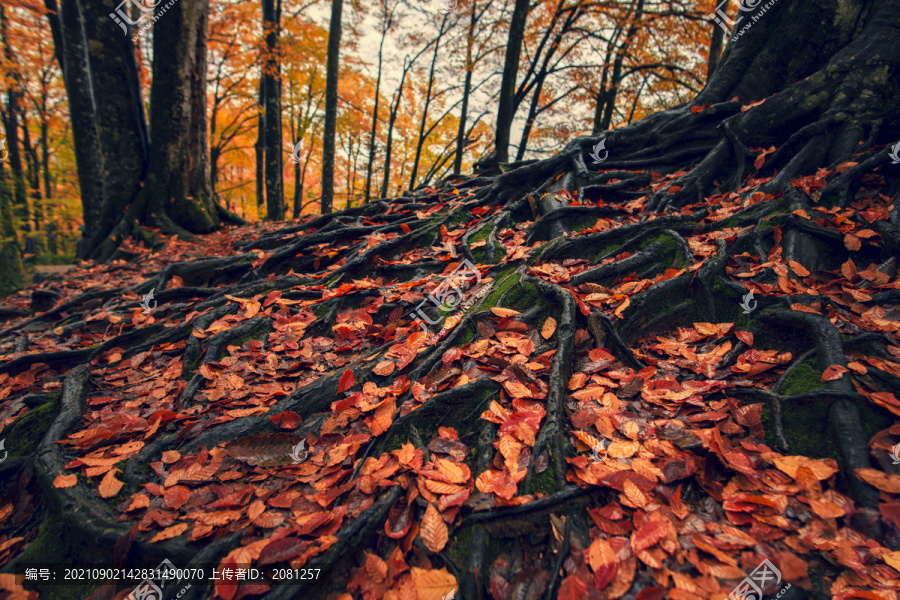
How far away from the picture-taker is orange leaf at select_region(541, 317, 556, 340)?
237 cm

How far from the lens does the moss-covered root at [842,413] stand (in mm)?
1354

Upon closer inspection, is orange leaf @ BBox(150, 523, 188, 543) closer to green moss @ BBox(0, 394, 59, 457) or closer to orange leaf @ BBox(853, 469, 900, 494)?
green moss @ BBox(0, 394, 59, 457)

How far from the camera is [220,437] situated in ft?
6.82

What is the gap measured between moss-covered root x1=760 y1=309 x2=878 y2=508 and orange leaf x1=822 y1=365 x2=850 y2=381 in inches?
0.7

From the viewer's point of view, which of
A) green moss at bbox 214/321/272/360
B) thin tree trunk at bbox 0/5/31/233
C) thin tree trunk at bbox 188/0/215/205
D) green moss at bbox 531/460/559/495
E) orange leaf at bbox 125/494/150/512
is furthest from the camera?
thin tree trunk at bbox 0/5/31/233

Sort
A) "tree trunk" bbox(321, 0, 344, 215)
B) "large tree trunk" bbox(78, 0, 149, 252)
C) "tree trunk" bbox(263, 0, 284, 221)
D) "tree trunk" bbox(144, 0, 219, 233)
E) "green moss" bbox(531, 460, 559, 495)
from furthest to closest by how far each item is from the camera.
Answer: "tree trunk" bbox(263, 0, 284, 221), "tree trunk" bbox(321, 0, 344, 215), "tree trunk" bbox(144, 0, 219, 233), "large tree trunk" bbox(78, 0, 149, 252), "green moss" bbox(531, 460, 559, 495)

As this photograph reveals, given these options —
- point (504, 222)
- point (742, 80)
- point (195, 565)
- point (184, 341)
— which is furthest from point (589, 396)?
point (742, 80)

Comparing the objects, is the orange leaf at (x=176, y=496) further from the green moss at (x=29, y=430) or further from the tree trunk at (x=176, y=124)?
the tree trunk at (x=176, y=124)

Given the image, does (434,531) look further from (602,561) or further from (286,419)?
(286,419)

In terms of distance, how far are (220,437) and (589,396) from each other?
6.95 ft

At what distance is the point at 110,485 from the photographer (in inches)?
73.3

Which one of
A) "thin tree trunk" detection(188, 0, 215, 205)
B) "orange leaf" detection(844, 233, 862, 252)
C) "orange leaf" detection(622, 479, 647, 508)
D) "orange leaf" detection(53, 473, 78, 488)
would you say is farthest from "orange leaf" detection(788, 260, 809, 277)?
"thin tree trunk" detection(188, 0, 215, 205)

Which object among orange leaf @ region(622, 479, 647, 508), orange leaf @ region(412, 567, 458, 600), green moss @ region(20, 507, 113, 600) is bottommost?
green moss @ region(20, 507, 113, 600)

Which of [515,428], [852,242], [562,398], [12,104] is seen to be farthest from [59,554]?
[12,104]
